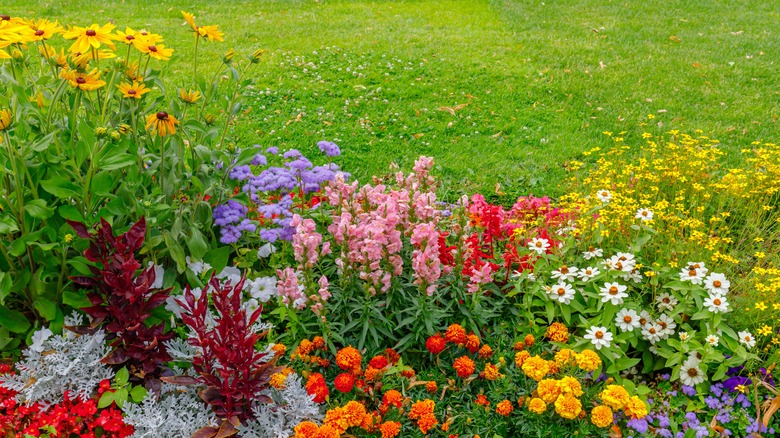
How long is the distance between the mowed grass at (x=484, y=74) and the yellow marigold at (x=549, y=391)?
2358 mm

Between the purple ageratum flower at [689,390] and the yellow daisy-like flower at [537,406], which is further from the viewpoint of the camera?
the purple ageratum flower at [689,390]

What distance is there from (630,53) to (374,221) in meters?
5.94

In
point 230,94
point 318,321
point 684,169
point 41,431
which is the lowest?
point 41,431

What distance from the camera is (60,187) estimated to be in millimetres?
2656

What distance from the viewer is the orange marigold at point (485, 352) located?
2.79 m

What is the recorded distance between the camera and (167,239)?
9.26 feet

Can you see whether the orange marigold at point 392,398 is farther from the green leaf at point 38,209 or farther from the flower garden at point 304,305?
the green leaf at point 38,209

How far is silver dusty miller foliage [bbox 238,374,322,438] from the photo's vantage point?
8.09 ft

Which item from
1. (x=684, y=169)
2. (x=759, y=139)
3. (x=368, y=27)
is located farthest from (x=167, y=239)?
(x=368, y=27)

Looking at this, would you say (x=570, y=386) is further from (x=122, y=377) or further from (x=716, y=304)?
(x=122, y=377)

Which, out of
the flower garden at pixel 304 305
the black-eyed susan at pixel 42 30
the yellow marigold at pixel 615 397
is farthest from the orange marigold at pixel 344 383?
the black-eyed susan at pixel 42 30

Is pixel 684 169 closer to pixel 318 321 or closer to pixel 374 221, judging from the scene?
pixel 374 221

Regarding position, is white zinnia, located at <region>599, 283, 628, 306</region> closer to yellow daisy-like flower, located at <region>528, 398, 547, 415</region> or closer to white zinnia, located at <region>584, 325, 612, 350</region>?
white zinnia, located at <region>584, 325, 612, 350</region>

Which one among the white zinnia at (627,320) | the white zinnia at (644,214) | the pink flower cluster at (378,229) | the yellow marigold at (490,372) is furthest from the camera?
the white zinnia at (644,214)
